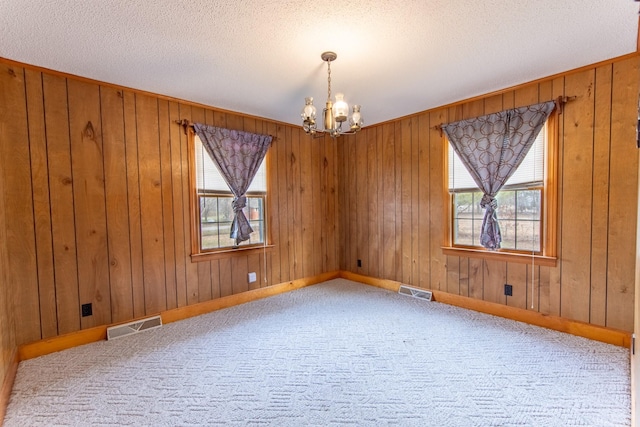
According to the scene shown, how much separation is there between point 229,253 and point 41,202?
1.78 m

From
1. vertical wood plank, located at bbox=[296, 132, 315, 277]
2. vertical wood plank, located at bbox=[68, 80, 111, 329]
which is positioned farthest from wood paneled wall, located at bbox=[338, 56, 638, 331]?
vertical wood plank, located at bbox=[68, 80, 111, 329]

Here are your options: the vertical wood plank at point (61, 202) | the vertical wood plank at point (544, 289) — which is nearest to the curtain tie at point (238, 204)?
the vertical wood plank at point (61, 202)

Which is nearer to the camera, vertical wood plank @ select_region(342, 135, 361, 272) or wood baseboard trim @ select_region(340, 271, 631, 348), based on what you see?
wood baseboard trim @ select_region(340, 271, 631, 348)

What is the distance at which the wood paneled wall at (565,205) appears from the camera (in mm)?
2463

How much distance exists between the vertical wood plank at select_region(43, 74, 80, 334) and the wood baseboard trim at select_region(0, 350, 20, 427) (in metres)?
0.36

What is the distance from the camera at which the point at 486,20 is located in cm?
194

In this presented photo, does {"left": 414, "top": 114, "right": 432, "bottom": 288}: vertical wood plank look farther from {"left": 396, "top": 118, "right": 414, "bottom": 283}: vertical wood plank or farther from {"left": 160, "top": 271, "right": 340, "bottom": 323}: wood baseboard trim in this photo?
{"left": 160, "top": 271, "right": 340, "bottom": 323}: wood baseboard trim

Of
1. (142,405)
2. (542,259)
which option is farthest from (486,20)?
(142,405)

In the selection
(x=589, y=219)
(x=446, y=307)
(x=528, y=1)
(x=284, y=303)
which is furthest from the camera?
(x=284, y=303)

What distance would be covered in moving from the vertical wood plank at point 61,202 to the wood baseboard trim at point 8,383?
364 millimetres

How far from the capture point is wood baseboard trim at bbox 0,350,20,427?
5.78 ft

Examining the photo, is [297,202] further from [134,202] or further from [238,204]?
[134,202]

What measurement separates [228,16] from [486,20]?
64.8 inches

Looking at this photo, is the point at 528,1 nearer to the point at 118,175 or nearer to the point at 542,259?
the point at 542,259
